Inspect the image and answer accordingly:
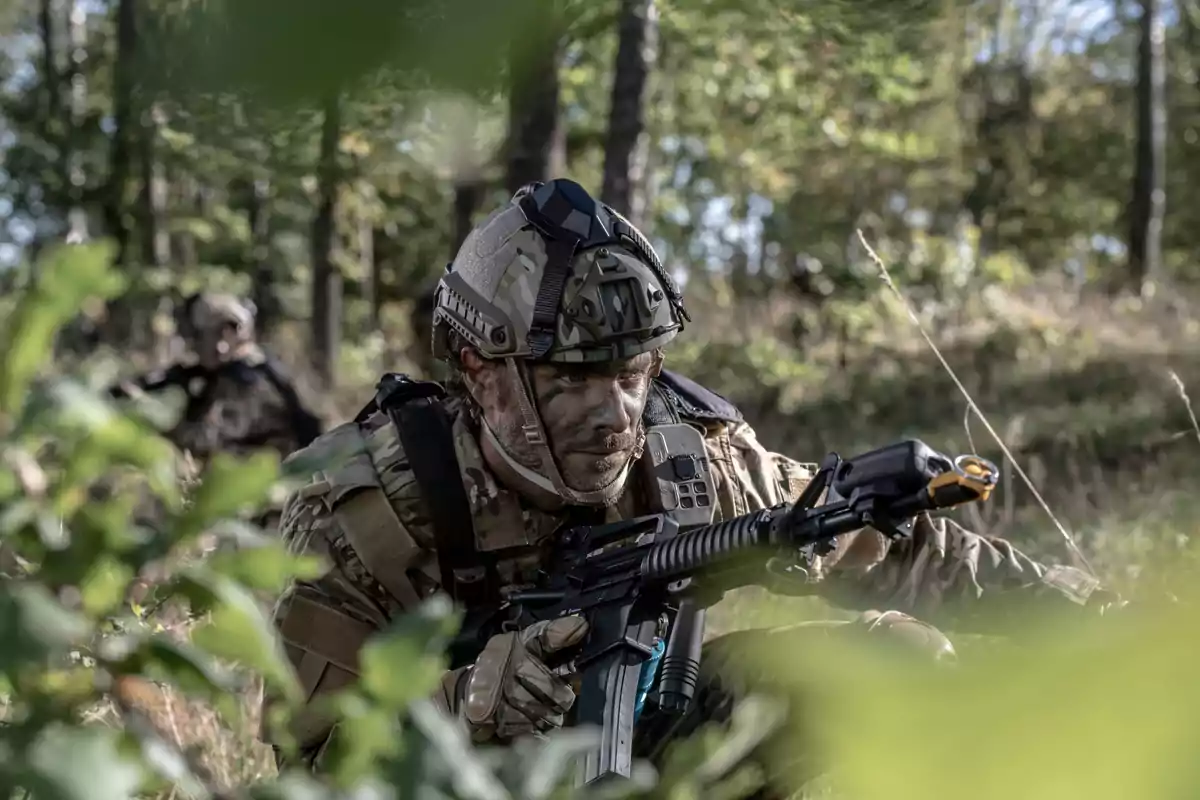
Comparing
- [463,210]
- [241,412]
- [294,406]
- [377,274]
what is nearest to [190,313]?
[241,412]

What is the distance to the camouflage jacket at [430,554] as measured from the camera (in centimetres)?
225

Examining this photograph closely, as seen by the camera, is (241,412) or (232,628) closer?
(232,628)

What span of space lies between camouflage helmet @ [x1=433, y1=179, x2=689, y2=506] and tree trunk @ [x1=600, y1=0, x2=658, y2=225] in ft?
11.0

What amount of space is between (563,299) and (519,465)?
0.34 meters

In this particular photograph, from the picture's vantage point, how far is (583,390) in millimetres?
2316

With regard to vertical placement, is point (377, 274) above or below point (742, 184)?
below

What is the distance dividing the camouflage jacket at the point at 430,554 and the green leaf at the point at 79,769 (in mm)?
1676

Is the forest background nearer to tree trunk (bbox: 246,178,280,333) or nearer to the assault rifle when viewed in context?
tree trunk (bbox: 246,178,280,333)

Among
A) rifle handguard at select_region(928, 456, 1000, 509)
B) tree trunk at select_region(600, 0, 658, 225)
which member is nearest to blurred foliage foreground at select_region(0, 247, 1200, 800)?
rifle handguard at select_region(928, 456, 1000, 509)

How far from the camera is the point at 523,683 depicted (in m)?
2.09

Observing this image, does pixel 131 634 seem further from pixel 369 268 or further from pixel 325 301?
pixel 369 268

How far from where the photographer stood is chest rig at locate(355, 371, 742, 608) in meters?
2.33

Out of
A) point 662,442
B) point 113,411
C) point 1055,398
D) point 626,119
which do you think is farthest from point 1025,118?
point 113,411

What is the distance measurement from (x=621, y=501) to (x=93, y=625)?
1.98 metres
